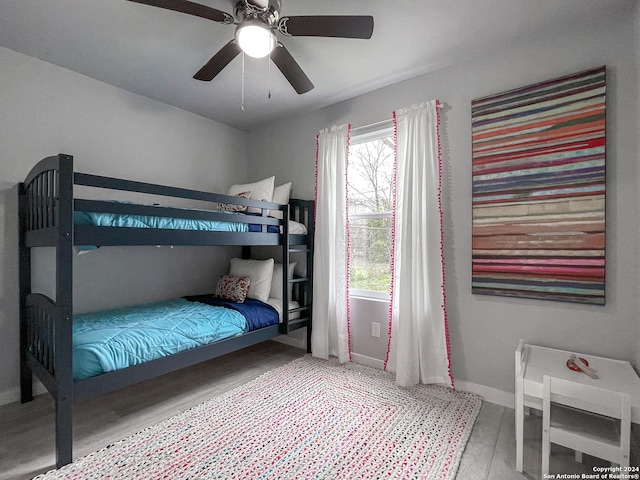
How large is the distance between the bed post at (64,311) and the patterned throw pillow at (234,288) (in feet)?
4.50

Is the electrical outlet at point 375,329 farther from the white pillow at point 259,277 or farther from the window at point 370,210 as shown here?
the white pillow at point 259,277

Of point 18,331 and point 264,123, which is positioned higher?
point 264,123

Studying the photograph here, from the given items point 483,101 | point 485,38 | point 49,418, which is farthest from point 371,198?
point 49,418

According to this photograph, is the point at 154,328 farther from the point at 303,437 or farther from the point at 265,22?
the point at 265,22

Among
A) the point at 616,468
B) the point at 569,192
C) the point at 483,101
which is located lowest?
the point at 616,468

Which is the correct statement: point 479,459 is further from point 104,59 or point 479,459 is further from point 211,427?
point 104,59

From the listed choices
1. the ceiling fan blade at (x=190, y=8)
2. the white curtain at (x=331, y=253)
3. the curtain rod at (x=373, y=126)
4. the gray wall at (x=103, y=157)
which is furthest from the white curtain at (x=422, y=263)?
the gray wall at (x=103, y=157)

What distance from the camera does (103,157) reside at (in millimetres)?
2564

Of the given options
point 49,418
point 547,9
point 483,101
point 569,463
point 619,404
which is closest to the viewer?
point 619,404

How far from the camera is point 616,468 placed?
4.29 ft

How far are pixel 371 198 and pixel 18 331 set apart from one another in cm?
293

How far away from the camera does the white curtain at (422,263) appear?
2234 millimetres

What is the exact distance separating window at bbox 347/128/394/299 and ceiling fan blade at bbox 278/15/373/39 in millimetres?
1216

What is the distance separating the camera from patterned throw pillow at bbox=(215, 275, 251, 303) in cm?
279
